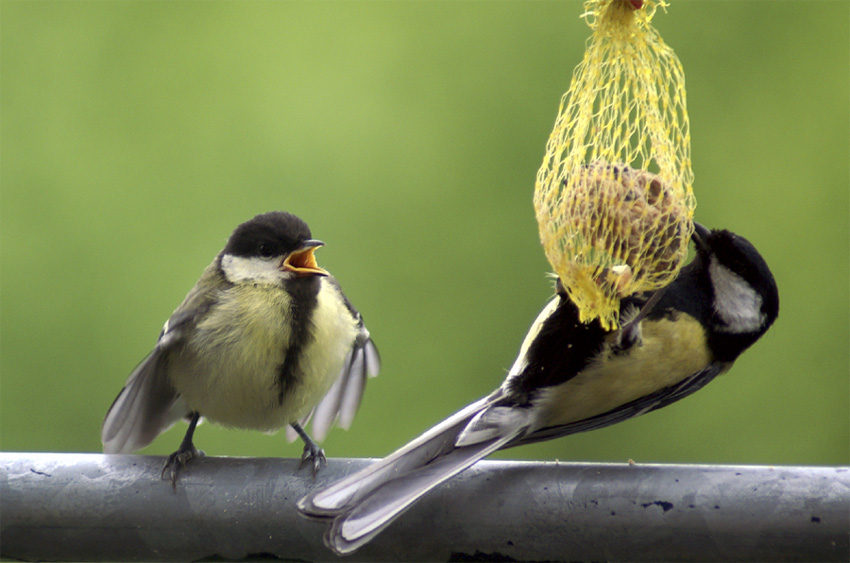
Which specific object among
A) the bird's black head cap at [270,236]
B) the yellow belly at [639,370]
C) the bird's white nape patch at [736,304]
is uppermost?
the bird's black head cap at [270,236]

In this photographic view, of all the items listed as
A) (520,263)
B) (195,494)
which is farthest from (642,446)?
(195,494)

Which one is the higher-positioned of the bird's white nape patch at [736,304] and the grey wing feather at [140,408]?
the bird's white nape patch at [736,304]

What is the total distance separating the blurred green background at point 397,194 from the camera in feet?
11.4

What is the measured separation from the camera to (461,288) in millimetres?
3594

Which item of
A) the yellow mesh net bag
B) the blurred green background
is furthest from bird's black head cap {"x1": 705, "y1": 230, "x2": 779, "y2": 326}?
the blurred green background

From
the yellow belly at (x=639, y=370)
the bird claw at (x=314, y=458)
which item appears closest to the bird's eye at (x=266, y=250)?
the bird claw at (x=314, y=458)

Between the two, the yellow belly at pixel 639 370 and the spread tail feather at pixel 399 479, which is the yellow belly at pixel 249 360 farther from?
the yellow belly at pixel 639 370

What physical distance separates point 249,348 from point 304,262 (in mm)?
275

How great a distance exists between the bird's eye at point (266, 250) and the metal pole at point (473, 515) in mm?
738

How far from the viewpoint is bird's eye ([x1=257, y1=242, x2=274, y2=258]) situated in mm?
2016

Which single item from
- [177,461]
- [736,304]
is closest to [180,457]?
[177,461]

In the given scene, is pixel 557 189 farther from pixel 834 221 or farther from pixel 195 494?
pixel 834 221

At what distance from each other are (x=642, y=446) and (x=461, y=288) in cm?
95

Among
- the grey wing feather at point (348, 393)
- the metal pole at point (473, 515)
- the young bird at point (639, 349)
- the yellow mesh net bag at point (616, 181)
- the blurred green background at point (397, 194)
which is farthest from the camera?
the blurred green background at point (397, 194)
